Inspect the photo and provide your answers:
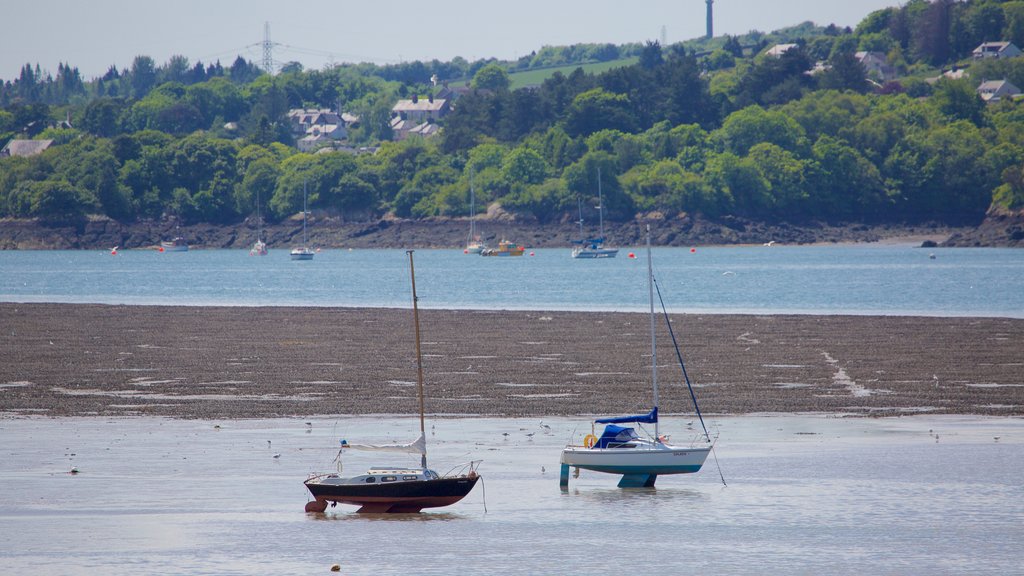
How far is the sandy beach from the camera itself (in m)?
42.0

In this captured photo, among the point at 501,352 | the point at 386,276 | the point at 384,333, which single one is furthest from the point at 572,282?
the point at 501,352

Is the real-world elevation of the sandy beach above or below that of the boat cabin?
below

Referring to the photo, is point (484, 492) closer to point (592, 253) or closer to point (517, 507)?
point (517, 507)

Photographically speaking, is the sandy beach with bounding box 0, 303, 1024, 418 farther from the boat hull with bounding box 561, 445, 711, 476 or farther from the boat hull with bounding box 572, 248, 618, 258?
the boat hull with bounding box 572, 248, 618, 258

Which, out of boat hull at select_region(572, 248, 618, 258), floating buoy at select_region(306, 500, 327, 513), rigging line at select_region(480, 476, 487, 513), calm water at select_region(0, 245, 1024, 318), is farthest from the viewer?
boat hull at select_region(572, 248, 618, 258)

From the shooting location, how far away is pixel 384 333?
210 ft

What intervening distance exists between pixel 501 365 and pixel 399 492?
22159 mm

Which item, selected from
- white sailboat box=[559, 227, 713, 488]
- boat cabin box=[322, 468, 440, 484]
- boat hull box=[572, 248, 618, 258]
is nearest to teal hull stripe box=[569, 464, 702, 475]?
white sailboat box=[559, 227, 713, 488]

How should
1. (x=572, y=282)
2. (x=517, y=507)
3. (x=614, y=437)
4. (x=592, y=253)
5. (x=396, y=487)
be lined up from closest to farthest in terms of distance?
(x=396, y=487)
(x=517, y=507)
(x=614, y=437)
(x=572, y=282)
(x=592, y=253)

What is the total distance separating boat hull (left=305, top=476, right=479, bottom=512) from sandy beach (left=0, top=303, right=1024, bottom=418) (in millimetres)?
11368

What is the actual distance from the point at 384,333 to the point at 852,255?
127 m

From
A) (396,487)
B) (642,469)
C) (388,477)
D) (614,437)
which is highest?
(614,437)

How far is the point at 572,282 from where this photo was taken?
388 feet

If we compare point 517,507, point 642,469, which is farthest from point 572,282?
point 517,507
